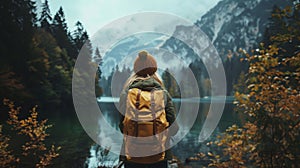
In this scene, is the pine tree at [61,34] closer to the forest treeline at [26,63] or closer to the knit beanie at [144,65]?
the forest treeline at [26,63]

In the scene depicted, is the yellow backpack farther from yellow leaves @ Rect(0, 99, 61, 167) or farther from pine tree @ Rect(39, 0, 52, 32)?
pine tree @ Rect(39, 0, 52, 32)

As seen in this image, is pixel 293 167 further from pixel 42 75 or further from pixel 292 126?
pixel 42 75

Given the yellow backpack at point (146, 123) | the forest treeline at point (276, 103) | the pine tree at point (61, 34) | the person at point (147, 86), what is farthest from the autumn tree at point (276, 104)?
the pine tree at point (61, 34)

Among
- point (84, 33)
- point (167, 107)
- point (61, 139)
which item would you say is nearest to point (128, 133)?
point (167, 107)

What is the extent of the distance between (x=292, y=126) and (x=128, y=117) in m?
2.00

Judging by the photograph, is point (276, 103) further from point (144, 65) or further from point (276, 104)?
point (144, 65)

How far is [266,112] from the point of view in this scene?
9.79ft

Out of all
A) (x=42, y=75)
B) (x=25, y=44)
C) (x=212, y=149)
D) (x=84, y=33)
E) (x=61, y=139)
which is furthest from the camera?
(x=84, y=33)

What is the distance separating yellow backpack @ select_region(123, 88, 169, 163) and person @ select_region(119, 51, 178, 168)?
0.18ft

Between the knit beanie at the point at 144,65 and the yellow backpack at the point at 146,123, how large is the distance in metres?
0.24

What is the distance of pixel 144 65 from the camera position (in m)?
2.46

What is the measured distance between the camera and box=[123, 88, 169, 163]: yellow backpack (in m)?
2.26

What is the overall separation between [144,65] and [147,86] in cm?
27

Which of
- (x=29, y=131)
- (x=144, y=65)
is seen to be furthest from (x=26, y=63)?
(x=144, y=65)
